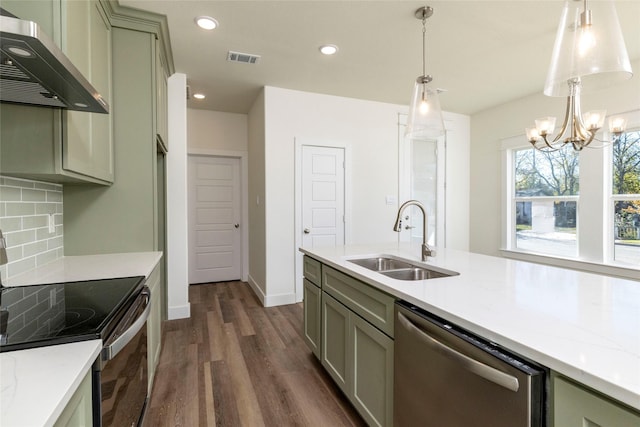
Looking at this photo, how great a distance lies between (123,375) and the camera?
1142mm

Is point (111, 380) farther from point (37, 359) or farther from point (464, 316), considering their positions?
point (464, 316)

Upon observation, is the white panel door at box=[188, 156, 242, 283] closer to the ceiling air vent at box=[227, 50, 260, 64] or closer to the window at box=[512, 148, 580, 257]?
the ceiling air vent at box=[227, 50, 260, 64]

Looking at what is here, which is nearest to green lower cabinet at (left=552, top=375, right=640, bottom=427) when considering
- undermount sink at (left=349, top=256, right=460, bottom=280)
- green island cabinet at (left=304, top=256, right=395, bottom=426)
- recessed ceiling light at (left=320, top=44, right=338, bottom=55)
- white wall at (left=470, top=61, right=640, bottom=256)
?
green island cabinet at (left=304, top=256, right=395, bottom=426)

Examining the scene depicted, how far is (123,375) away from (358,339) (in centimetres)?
107

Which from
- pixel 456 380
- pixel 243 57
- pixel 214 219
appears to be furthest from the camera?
pixel 214 219

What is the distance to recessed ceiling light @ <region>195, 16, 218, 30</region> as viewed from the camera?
8.00 feet

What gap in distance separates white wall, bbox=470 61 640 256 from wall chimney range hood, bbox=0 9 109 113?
4.84 metres

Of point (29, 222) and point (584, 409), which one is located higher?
point (29, 222)

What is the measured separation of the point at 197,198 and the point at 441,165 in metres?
3.92

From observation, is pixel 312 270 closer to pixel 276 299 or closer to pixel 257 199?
pixel 276 299

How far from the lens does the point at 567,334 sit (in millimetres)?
843

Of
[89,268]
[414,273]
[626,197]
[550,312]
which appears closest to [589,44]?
[550,312]

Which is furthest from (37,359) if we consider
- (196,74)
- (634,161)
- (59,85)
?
(634,161)

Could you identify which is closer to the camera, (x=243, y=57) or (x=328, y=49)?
(x=328, y=49)
